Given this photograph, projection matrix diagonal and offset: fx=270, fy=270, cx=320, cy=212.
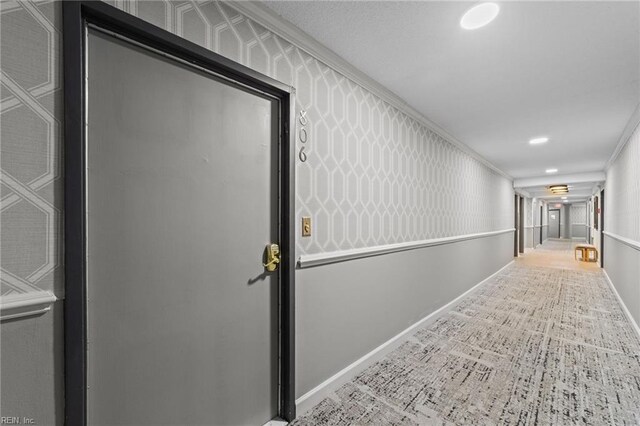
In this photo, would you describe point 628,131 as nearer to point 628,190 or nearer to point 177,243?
point 628,190

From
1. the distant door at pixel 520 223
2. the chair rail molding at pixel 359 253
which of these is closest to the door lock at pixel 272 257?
the chair rail molding at pixel 359 253

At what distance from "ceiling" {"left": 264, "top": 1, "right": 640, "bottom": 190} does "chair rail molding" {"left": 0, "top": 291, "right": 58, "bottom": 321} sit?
1675 mm

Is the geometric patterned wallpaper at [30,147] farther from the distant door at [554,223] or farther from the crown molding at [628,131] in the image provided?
the distant door at [554,223]

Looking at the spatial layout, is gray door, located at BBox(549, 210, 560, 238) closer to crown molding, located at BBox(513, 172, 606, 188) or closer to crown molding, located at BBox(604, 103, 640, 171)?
crown molding, located at BBox(513, 172, 606, 188)

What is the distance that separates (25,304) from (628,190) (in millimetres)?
5673

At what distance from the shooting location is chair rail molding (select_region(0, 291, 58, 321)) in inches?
32.6

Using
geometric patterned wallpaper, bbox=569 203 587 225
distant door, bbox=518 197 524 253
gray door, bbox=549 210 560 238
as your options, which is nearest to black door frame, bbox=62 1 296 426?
distant door, bbox=518 197 524 253

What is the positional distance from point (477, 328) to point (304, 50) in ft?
10.9

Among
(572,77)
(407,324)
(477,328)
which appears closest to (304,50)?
(572,77)

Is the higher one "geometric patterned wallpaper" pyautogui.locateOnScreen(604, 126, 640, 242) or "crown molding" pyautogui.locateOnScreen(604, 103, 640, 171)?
"crown molding" pyautogui.locateOnScreen(604, 103, 640, 171)

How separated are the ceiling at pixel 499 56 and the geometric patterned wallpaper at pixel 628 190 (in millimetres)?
448

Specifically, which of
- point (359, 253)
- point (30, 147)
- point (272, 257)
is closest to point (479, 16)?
point (359, 253)

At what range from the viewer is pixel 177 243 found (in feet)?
4.18

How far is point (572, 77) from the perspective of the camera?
2168mm
